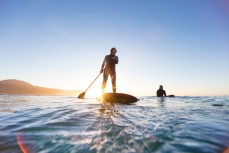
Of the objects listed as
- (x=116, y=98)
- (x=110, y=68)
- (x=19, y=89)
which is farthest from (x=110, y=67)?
(x=19, y=89)

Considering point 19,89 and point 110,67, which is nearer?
point 110,67

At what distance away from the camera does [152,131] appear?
3467 millimetres

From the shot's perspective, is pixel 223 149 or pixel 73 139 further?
pixel 73 139

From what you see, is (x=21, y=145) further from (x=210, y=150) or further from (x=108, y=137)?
(x=210, y=150)

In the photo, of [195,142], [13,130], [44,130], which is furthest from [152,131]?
[13,130]

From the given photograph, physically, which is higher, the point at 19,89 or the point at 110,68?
the point at 19,89

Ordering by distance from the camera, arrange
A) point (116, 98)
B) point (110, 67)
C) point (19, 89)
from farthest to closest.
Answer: point (19, 89), point (110, 67), point (116, 98)

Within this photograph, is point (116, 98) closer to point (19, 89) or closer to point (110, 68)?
point (110, 68)

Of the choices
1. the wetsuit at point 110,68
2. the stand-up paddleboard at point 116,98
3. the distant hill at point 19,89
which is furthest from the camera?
the distant hill at point 19,89

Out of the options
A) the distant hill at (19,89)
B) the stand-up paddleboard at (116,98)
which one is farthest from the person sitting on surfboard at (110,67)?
the distant hill at (19,89)

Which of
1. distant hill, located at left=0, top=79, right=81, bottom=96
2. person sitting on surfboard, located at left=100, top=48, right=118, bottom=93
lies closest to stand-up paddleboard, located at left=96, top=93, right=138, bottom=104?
person sitting on surfboard, located at left=100, top=48, right=118, bottom=93

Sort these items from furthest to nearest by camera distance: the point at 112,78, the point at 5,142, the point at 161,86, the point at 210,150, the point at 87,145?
the point at 161,86 < the point at 112,78 < the point at 5,142 < the point at 87,145 < the point at 210,150

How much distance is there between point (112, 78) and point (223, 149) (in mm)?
10570

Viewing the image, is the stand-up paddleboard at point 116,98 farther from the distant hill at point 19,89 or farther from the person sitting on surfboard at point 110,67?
the distant hill at point 19,89
